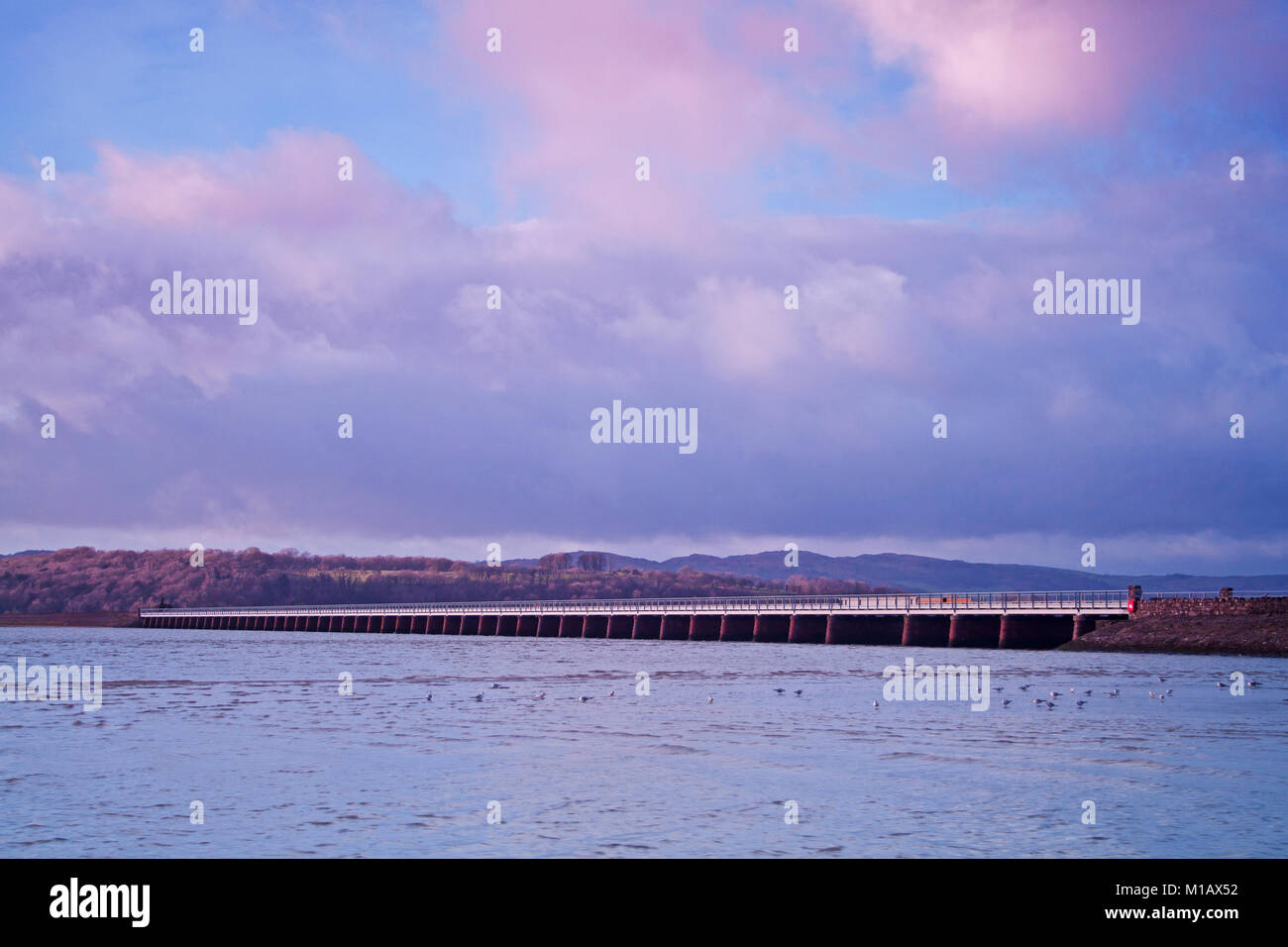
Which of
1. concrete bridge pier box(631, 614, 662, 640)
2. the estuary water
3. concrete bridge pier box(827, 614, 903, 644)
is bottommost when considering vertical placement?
concrete bridge pier box(631, 614, 662, 640)

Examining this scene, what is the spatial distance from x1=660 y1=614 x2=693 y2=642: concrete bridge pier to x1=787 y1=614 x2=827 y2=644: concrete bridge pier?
56.1ft

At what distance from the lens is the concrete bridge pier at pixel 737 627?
341 ft

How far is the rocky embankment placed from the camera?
65250 millimetres

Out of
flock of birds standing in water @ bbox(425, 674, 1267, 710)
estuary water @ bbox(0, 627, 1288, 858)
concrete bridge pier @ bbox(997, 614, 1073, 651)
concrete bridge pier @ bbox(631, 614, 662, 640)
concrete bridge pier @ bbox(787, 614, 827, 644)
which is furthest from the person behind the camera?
concrete bridge pier @ bbox(631, 614, 662, 640)

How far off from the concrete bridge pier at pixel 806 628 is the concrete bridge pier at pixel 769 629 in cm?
213

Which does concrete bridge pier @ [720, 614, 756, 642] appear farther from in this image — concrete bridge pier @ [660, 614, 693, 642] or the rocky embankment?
the rocky embankment

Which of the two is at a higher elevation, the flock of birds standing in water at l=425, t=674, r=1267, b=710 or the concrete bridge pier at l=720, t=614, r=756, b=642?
the flock of birds standing in water at l=425, t=674, r=1267, b=710

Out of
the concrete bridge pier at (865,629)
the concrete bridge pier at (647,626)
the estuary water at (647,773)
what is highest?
the estuary water at (647,773)

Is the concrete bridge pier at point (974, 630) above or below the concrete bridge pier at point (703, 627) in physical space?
above

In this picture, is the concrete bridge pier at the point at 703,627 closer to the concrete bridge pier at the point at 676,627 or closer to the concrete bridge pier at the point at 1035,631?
the concrete bridge pier at the point at 676,627

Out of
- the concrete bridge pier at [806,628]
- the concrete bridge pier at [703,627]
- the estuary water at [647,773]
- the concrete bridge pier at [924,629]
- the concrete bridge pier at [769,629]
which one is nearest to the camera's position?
the estuary water at [647,773]

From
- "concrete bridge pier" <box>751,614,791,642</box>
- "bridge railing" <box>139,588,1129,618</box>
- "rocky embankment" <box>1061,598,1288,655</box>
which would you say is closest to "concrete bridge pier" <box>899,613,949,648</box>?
"bridge railing" <box>139,588,1129,618</box>

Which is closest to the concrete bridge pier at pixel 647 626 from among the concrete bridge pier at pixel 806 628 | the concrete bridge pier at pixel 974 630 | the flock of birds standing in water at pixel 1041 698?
the concrete bridge pier at pixel 806 628

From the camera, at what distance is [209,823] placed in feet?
64.0
